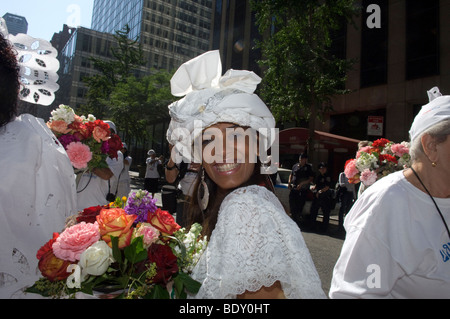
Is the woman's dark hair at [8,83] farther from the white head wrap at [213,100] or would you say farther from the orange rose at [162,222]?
the orange rose at [162,222]

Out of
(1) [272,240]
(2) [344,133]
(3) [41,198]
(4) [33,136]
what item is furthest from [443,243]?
(2) [344,133]

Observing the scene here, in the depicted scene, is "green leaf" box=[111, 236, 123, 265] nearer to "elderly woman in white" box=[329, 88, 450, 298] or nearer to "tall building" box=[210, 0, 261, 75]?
"elderly woman in white" box=[329, 88, 450, 298]

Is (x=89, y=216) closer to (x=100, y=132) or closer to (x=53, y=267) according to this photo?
(x=53, y=267)

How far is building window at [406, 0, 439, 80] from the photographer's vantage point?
556 inches

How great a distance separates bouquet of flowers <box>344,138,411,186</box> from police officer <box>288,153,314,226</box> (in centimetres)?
412

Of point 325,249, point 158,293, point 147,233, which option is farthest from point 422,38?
point 158,293

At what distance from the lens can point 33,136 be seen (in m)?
1.72

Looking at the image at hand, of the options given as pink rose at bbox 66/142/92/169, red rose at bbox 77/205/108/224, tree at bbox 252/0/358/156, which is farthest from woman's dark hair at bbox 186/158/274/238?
tree at bbox 252/0/358/156

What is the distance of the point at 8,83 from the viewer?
1778 millimetres

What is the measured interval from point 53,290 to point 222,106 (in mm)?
1081

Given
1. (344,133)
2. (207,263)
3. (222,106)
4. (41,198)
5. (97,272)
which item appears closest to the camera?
(97,272)

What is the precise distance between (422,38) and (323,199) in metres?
11.2
